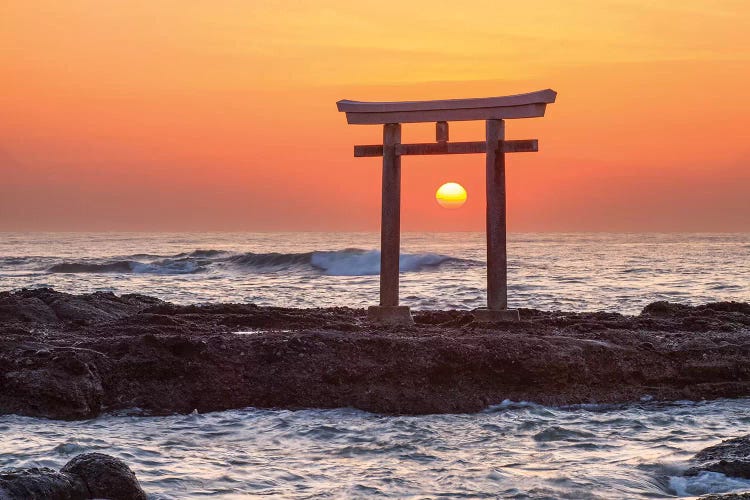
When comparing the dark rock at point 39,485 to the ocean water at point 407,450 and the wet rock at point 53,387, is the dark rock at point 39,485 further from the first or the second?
the wet rock at point 53,387

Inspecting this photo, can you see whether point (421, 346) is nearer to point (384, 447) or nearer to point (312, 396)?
point (312, 396)

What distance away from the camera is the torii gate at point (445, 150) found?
40.8 feet

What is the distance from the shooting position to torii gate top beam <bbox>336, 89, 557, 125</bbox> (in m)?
12.2

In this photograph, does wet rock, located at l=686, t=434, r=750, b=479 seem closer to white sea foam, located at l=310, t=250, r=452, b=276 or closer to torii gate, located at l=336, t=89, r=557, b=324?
torii gate, located at l=336, t=89, r=557, b=324

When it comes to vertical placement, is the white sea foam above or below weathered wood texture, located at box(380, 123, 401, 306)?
below

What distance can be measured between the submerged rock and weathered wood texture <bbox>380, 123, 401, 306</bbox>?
7182 millimetres

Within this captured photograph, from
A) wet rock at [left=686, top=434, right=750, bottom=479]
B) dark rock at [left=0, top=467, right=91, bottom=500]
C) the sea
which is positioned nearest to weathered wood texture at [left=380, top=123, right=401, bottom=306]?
the sea

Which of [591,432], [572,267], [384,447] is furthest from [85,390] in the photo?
[572,267]

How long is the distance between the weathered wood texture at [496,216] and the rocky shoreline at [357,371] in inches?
82.5

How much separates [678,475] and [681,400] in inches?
103

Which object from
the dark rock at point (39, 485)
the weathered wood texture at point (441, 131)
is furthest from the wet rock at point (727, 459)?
the weathered wood texture at point (441, 131)

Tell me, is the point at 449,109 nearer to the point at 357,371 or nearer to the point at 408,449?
the point at 357,371

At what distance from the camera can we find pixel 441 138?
1292cm

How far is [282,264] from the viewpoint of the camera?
46438 mm
